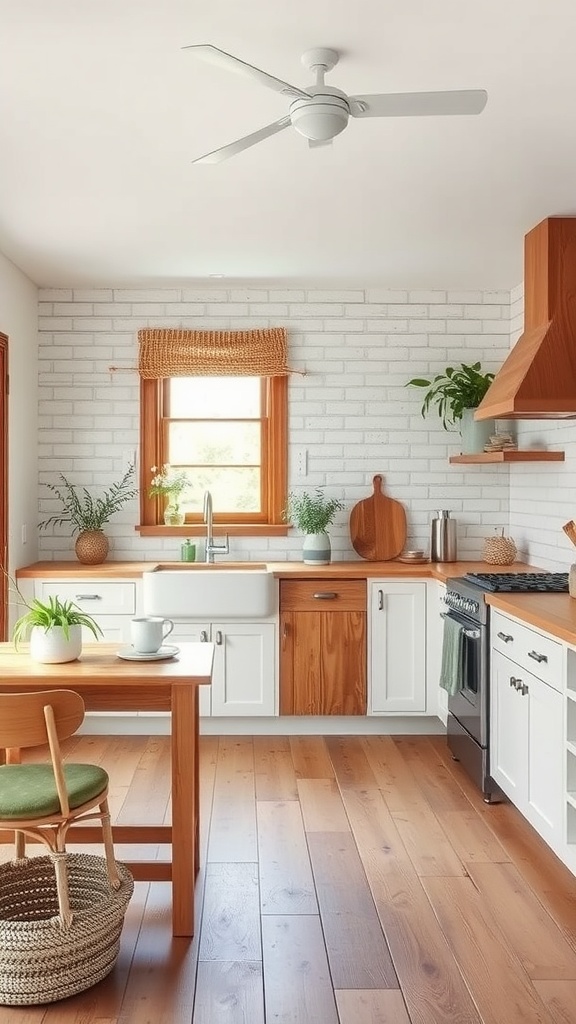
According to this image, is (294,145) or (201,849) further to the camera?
(201,849)

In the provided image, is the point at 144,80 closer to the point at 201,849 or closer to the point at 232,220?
the point at 232,220

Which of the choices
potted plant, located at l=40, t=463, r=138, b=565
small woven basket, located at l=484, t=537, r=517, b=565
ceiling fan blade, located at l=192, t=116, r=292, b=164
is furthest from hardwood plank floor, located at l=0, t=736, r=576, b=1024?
ceiling fan blade, located at l=192, t=116, r=292, b=164

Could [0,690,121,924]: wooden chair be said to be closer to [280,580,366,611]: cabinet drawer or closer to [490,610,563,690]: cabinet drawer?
[490,610,563,690]: cabinet drawer

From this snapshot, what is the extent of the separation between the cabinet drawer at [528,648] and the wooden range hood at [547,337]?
93 centimetres

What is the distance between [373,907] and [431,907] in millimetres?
196

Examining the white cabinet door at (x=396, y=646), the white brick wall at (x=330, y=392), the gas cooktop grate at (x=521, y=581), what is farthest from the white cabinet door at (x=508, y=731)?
the white brick wall at (x=330, y=392)

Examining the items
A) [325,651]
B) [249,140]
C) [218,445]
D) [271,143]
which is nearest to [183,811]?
[249,140]

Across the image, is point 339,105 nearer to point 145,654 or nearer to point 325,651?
point 145,654

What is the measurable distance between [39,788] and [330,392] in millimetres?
3729

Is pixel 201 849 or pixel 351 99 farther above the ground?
pixel 351 99

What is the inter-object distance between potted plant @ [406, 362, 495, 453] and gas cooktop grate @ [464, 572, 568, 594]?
993 mm

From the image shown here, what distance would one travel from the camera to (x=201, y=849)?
371 cm

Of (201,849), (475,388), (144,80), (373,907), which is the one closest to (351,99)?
(144,80)

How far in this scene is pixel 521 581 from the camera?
4.54 metres
